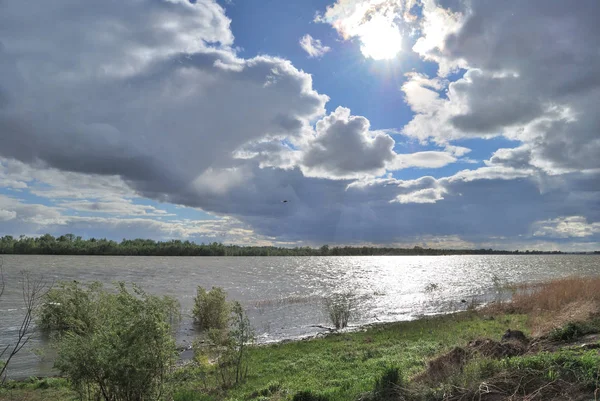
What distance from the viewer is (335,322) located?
1331 inches

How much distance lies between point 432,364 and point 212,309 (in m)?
26.2

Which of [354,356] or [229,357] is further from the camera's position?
[354,356]

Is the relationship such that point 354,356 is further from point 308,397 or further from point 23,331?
point 23,331

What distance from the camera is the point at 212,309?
3416 cm

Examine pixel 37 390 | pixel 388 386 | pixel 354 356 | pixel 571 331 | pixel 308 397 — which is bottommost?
pixel 37 390

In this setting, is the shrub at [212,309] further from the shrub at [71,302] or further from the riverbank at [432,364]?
the shrub at [71,302]

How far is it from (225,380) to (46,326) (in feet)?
69.7

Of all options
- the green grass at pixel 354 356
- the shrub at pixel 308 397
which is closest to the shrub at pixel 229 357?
the green grass at pixel 354 356

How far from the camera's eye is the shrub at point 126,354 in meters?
9.55

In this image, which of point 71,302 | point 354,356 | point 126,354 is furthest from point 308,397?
point 71,302

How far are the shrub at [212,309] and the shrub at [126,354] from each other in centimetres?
2374

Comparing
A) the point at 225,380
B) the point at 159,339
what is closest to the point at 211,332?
the point at 225,380

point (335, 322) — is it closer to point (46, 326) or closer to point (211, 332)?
point (211, 332)

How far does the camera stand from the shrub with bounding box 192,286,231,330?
33.6 metres
